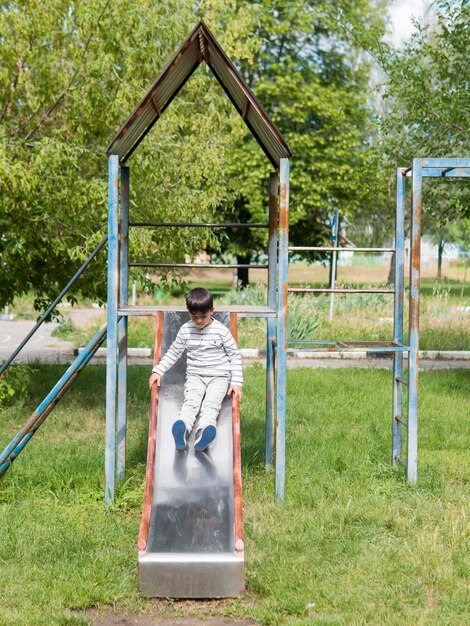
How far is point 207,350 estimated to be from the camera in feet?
18.9

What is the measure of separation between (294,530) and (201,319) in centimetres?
154

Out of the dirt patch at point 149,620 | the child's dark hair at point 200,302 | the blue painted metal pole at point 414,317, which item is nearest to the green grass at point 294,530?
the dirt patch at point 149,620

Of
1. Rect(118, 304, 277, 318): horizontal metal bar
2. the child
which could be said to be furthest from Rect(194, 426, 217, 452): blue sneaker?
Rect(118, 304, 277, 318): horizontal metal bar

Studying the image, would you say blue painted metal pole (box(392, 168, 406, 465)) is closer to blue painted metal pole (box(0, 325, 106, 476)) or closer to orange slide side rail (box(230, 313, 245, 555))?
orange slide side rail (box(230, 313, 245, 555))

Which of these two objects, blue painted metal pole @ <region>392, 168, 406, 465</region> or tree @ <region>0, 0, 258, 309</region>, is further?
tree @ <region>0, 0, 258, 309</region>

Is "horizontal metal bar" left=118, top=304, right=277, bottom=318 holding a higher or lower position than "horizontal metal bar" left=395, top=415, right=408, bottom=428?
higher

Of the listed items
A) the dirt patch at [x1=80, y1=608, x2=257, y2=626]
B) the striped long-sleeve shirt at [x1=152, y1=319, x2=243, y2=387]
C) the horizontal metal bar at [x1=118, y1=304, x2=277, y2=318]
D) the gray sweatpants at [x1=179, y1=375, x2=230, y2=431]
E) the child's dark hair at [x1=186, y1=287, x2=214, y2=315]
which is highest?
the child's dark hair at [x1=186, y1=287, x2=214, y2=315]

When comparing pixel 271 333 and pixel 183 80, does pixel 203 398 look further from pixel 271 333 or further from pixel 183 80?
pixel 183 80

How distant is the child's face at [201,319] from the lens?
5609 mm

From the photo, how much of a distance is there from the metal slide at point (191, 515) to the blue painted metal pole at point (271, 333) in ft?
3.43

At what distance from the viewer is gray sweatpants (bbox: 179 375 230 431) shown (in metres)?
5.45

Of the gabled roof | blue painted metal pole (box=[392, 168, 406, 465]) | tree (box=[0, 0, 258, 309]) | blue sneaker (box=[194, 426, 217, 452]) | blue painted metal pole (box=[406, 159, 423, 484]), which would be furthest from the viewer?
tree (box=[0, 0, 258, 309])

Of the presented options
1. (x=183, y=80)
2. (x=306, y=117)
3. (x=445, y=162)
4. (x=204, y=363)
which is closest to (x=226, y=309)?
(x=204, y=363)

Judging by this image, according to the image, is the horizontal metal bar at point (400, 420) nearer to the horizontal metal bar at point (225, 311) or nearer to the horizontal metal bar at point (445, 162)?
the horizontal metal bar at point (225, 311)
